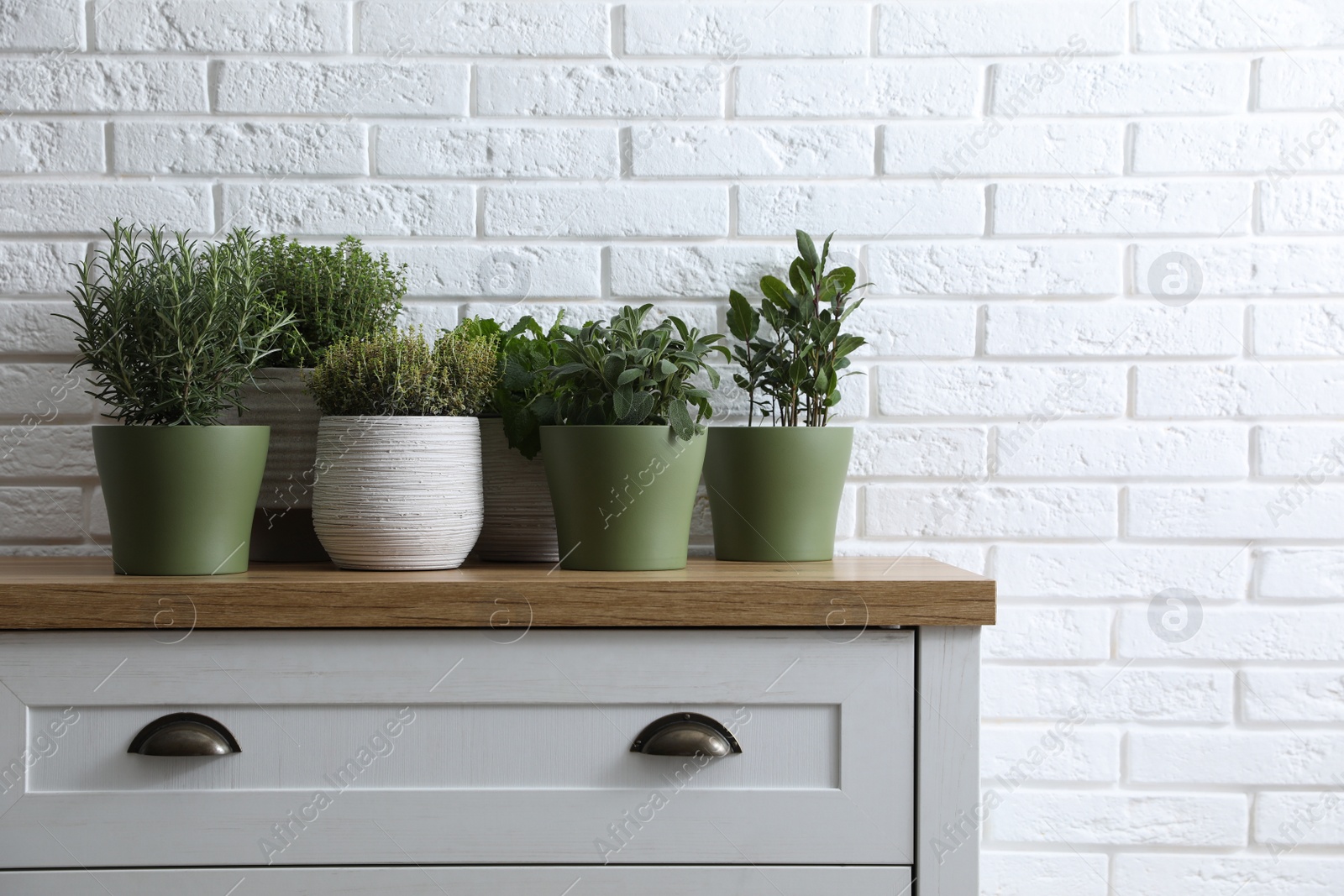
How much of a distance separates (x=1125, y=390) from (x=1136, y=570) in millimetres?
228

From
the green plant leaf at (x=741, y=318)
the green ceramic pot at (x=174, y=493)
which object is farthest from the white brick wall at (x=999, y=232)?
the green ceramic pot at (x=174, y=493)

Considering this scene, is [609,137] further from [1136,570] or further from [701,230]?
[1136,570]

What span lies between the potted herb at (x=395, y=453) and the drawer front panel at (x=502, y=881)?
0.28 metres

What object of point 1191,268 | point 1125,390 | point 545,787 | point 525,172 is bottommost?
point 545,787

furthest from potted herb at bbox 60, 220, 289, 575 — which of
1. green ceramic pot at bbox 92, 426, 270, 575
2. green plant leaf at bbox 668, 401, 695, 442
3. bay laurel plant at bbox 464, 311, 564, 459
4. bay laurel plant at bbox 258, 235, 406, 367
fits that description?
green plant leaf at bbox 668, 401, 695, 442

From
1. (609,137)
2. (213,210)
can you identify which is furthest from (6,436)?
(609,137)

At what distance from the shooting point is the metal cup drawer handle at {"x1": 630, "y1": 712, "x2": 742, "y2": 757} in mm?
794

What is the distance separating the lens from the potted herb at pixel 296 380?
3.24 ft

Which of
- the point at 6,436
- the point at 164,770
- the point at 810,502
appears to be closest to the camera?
the point at 164,770

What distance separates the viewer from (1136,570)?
1.16 meters

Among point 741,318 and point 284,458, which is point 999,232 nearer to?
point 741,318

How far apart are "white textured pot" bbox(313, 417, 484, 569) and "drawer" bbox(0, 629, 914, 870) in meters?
0.11

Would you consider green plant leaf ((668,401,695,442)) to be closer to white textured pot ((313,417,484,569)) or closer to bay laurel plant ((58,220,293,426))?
white textured pot ((313,417,484,569))

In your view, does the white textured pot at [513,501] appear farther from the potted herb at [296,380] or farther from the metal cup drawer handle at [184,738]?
the metal cup drawer handle at [184,738]
